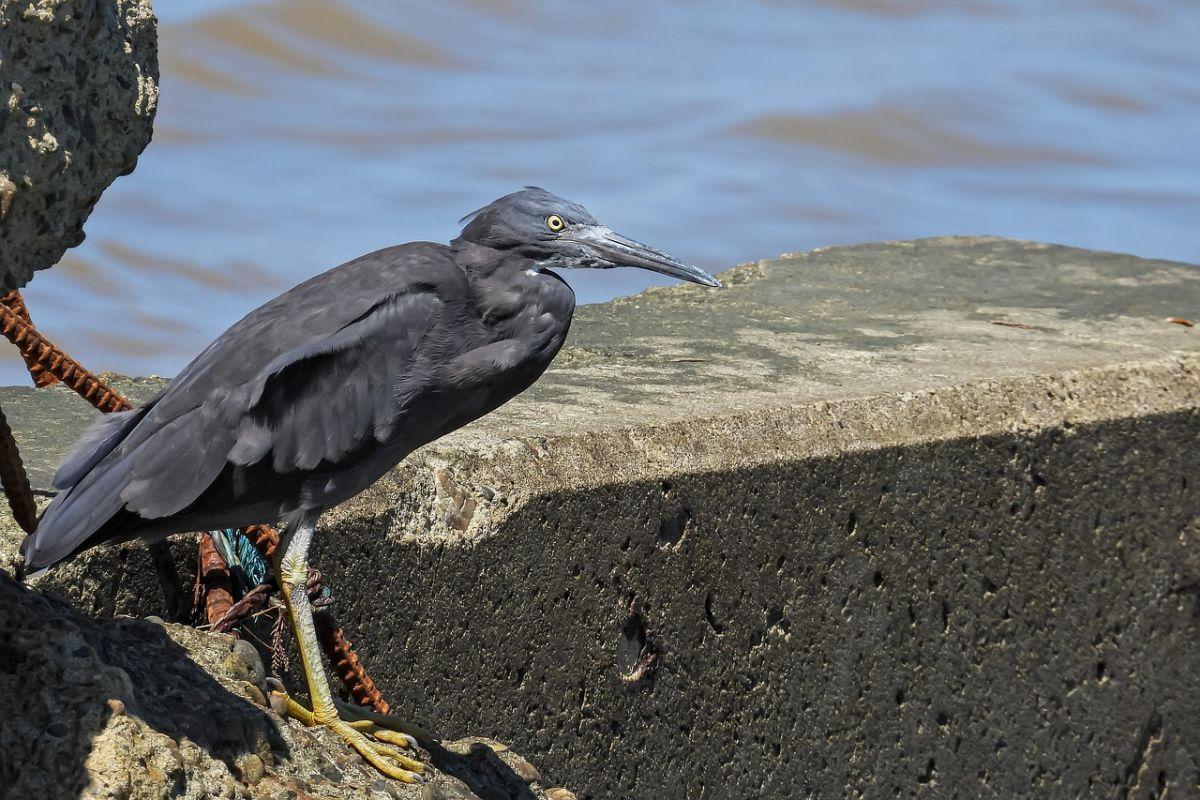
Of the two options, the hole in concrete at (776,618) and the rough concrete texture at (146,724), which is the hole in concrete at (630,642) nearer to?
the hole in concrete at (776,618)

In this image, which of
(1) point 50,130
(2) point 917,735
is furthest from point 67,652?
(2) point 917,735

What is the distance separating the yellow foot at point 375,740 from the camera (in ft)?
9.57

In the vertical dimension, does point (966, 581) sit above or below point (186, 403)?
below

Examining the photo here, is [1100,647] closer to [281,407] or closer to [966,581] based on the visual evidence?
[966,581]

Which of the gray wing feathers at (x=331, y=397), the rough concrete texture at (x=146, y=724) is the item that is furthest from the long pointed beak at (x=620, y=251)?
the rough concrete texture at (x=146, y=724)

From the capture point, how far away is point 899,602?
4047 mm

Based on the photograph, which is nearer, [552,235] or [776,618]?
[552,235]

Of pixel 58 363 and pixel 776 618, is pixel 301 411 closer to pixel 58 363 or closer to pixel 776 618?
pixel 58 363

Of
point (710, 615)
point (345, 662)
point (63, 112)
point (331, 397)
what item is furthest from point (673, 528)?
point (63, 112)

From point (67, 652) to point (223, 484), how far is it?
1.67 feet

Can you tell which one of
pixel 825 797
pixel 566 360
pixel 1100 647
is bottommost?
pixel 825 797

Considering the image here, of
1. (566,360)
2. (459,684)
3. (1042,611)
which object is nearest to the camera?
(459,684)

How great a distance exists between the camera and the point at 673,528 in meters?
3.64

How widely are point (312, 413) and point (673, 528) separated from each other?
975 mm
